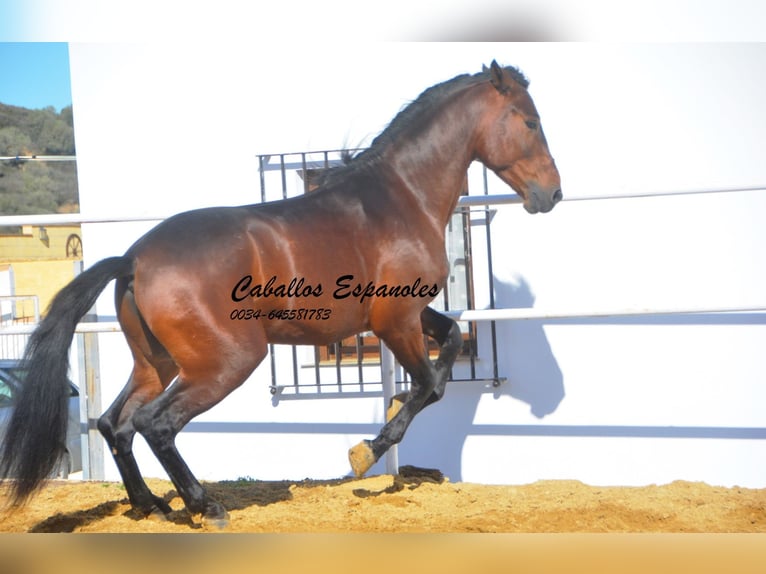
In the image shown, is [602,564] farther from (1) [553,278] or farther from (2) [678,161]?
(2) [678,161]

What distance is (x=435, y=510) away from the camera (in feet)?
13.6

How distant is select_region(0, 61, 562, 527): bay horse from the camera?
12.1 feet

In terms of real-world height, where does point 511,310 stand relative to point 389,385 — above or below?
above

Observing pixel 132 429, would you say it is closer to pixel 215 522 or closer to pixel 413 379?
pixel 215 522

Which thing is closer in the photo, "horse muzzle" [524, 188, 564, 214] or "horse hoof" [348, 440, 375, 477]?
"horse hoof" [348, 440, 375, 477]

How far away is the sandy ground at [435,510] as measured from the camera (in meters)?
3.96

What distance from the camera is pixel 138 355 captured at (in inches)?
156

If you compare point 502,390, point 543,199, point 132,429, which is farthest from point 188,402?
point 502,390

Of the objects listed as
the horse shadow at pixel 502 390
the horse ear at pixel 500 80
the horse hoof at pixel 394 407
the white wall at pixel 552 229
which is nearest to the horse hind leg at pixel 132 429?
the horse hoof at pixel 394 407

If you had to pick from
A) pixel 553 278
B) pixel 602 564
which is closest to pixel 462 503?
pixel 602 564

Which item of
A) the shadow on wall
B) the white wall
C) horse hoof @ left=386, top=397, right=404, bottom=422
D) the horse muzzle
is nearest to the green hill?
the white wall

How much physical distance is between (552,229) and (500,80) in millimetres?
1318

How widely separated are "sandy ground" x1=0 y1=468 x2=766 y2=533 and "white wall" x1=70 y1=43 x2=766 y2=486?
31.1 inches

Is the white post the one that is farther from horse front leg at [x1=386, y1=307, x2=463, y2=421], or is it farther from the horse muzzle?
the horse muzzle
